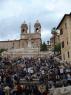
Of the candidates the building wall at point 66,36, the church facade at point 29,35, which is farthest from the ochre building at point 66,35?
the church facade at point 29,35

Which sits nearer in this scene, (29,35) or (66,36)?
(66,36)

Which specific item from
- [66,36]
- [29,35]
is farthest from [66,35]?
[29,35]

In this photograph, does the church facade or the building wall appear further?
the church facade

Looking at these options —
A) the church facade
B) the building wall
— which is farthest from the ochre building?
the church facade

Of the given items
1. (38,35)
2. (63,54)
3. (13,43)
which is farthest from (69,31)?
(13,43)

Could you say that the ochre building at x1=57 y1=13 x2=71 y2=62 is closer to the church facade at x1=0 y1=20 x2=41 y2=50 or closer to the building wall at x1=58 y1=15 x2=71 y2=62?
the building wall at x1=58 y1=15 x2=71 y2=62

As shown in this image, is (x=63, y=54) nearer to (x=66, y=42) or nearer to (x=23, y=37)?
(x=66, y=42)

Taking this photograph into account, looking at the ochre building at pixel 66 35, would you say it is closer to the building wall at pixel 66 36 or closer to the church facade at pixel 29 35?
the building wall at pixel 66 36

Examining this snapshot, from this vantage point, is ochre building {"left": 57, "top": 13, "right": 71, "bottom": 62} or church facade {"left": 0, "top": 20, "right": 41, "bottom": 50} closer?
ochre building {"left": 57, "top": 13, "right": 71, "bottom": 62}

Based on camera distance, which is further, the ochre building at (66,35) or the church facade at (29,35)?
the church facade at (29,35)

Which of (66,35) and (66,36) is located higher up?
(66,35)

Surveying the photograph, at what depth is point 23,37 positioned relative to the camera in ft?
420

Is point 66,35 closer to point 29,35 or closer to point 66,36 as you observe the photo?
point 66,36

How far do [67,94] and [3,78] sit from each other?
8.77 m
